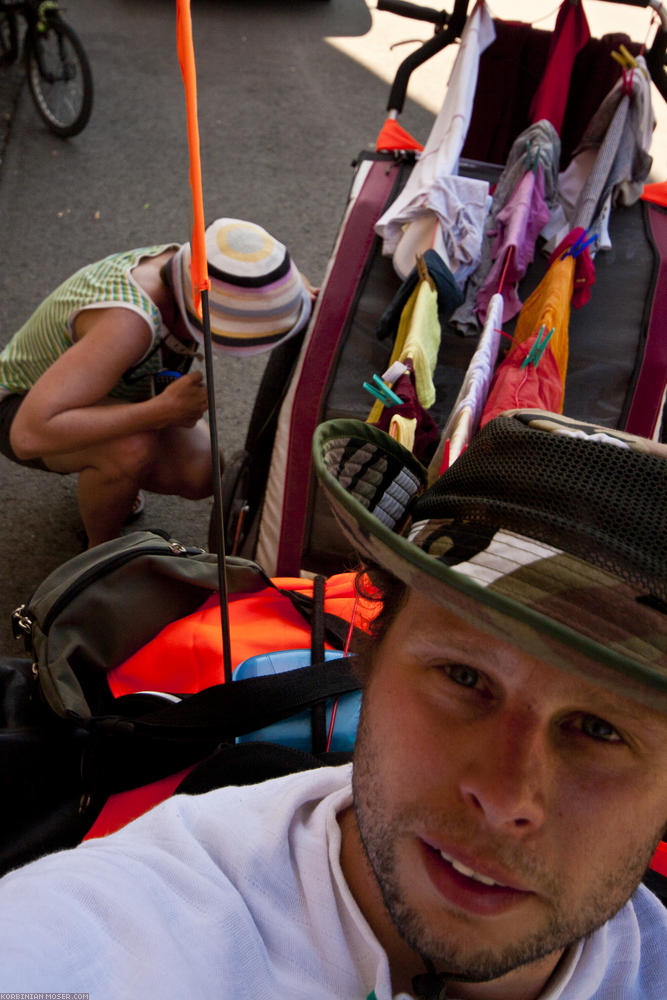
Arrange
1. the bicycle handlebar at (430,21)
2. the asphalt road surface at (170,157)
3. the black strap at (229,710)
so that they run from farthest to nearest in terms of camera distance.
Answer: the asphalt road surface at (170,157)
the bicycle handlebar at (430,21)
the black strap at (229,710)

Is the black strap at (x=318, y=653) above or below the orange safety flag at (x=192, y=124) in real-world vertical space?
below

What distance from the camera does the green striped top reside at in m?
2.04

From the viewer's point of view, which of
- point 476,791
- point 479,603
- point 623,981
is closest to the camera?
point 479,603

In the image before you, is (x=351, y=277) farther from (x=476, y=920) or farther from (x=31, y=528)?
(x=476, y=920)

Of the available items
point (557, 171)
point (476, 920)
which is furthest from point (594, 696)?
point (557, 171)

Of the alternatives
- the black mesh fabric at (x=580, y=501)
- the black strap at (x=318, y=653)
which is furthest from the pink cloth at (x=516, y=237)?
the black mesh fabric at (x=580, y=501)

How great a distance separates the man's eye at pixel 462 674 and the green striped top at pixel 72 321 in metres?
1.42

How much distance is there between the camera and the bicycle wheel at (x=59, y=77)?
3984 mm

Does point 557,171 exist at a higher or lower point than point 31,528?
higher

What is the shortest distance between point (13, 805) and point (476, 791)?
85cm

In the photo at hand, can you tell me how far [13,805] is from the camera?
131 cm

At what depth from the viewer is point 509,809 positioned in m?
0.75

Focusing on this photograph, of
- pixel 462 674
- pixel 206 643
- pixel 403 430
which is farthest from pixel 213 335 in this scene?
pixel 462 674

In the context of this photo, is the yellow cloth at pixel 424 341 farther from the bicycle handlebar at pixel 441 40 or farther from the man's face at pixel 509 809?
the bicycle handlebar at pixel 441 40
